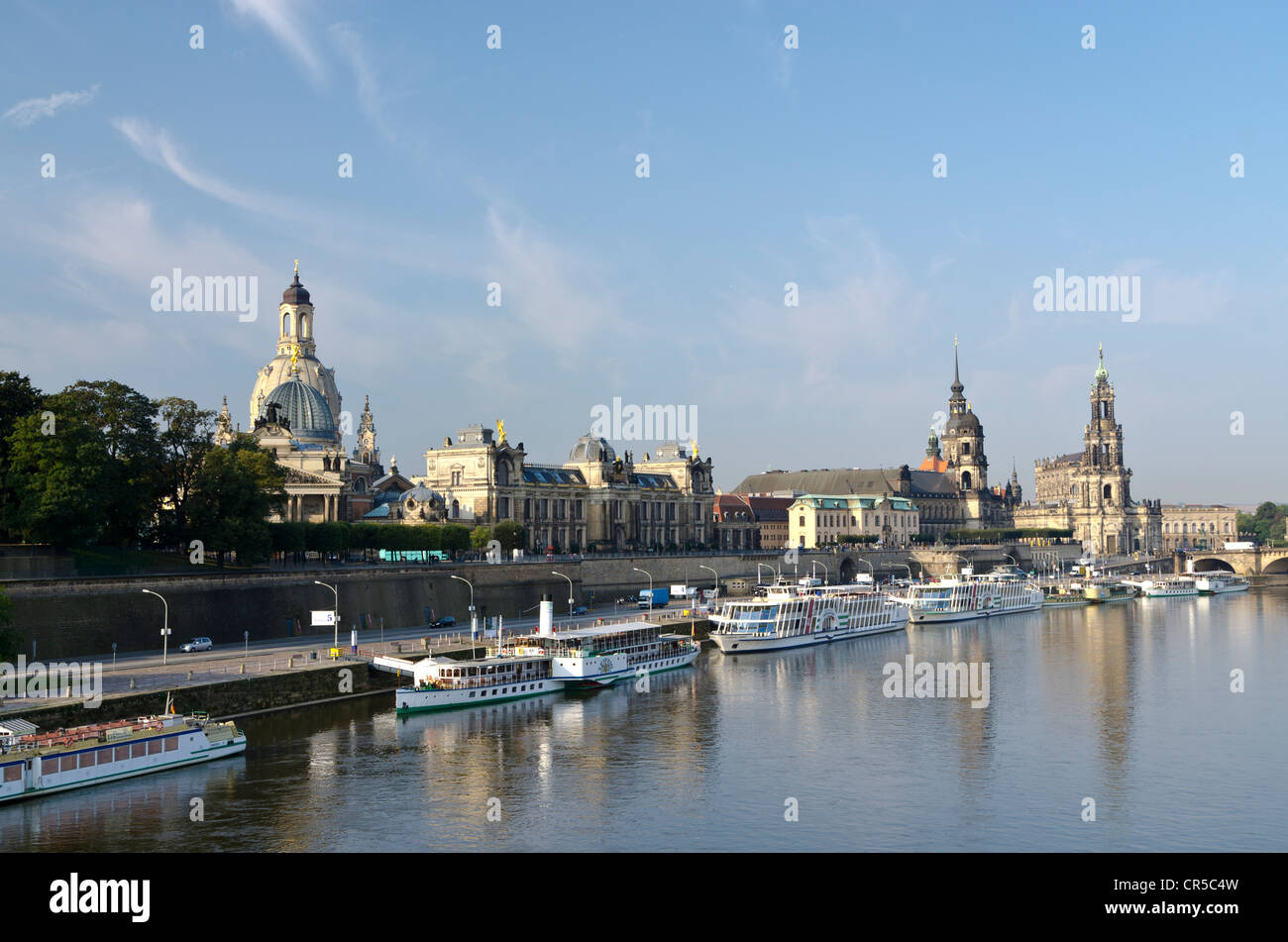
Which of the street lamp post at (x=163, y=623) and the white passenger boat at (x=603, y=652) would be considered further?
the white passenger boat at (x=603, y=652)

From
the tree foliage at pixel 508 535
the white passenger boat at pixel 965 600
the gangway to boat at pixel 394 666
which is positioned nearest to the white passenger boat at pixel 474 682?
the gangway to boat at pixel 394 666

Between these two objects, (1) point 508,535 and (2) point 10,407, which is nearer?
(2) point 10,407

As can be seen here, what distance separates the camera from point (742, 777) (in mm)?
43219

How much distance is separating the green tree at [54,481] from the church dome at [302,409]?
Result: 53.7 meters

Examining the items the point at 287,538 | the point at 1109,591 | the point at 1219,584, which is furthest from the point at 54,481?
the point at 1219,584

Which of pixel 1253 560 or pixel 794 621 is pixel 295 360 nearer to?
pixel 794 621

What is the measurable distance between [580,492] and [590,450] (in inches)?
239

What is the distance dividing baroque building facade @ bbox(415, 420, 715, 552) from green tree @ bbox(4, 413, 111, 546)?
4798 centimetres

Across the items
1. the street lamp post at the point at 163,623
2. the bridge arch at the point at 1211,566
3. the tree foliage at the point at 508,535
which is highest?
the tree foliage at the point at 508,535

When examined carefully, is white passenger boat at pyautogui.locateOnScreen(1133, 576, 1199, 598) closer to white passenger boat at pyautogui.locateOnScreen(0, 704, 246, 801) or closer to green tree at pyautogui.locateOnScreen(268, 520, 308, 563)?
green tree at pyautogui.locateOnScreen(268, 520, 308, 563)

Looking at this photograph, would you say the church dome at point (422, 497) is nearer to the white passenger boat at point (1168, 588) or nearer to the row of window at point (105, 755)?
the row of window at point (105, 755)

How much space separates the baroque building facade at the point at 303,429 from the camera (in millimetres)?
104500
